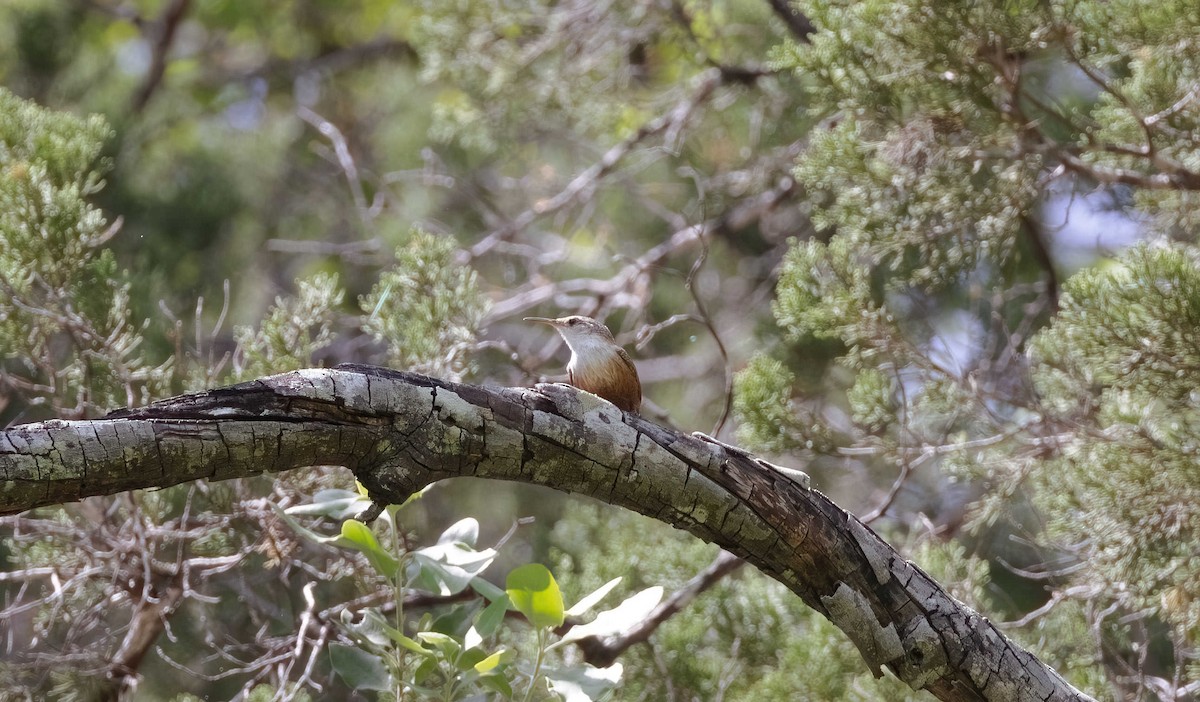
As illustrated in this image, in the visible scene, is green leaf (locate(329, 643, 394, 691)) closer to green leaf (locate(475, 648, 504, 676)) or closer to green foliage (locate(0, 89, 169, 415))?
green leaf (locate(475, 648, 504, 676))

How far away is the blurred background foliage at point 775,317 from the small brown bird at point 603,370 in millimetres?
185

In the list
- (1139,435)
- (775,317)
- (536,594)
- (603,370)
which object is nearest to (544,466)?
(536,594)

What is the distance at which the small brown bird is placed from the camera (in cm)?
311

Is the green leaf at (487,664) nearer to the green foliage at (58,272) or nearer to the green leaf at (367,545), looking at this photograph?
the green leaf at (367,545)

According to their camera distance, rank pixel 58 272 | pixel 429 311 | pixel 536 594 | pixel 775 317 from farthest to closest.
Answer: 1. pixel 775 317
2. pixel 429 311
3. pixel 58 272
4. pixel 536 594

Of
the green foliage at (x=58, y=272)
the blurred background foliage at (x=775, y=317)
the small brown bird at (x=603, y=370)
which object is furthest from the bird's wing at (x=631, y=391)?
the green foliage at (x=58, y=272)

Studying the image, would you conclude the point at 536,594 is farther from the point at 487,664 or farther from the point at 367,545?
the point at 367,545

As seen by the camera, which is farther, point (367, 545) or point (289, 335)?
point (289, 335)

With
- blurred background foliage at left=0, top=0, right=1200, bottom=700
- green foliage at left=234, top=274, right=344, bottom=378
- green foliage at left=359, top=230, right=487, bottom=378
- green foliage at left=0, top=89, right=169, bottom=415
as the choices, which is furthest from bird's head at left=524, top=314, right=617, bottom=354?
green foliage at left=0, top=89, right=169, bottom=415

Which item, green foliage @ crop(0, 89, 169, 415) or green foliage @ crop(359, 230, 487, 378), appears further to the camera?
green foliage @ crop(359, 230, 487, 378)

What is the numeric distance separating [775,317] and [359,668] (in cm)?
237

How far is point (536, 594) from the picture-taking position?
202cm

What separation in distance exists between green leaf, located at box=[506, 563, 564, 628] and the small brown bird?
1066 mm

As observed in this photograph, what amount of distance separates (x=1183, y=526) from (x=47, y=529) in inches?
132
